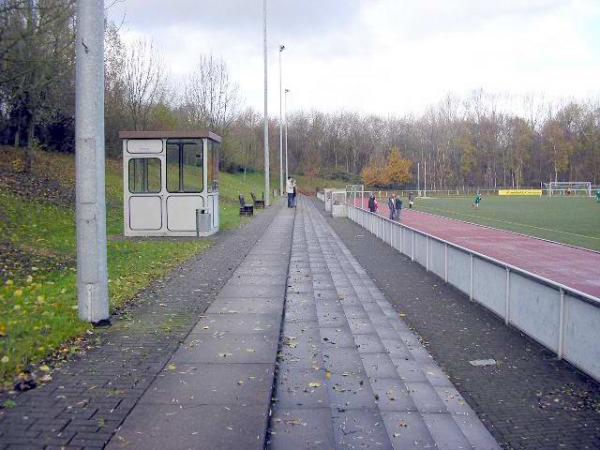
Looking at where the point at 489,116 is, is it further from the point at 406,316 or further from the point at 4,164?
the point at 406,316

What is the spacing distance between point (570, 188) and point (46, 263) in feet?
299

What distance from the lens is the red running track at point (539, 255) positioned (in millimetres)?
15220

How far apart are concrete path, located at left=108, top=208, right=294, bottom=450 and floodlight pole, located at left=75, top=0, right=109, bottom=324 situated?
135 cm

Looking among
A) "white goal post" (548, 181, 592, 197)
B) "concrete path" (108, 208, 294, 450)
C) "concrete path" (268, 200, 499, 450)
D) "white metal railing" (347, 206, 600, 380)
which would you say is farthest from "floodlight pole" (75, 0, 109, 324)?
"white goal post" (548, 181, 592, 197)

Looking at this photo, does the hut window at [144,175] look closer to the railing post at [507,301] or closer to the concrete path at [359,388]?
the concrete path at [359,388]

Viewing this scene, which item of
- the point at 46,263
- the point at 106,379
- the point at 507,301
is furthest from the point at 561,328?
the point at 46,263

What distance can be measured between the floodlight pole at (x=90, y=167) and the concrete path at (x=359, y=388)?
239 cm

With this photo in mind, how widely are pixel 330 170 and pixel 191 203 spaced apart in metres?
89.7

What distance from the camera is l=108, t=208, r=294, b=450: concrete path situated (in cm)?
458

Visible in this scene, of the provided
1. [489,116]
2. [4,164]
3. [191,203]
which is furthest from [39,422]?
[489,116]

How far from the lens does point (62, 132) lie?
3750 cm

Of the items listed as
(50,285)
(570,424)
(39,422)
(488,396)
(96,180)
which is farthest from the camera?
(50,285)

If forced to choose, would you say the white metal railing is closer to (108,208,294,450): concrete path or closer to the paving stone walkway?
(108,208,294,450): concrete path

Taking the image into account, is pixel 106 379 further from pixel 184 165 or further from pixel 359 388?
pixel 184 165
